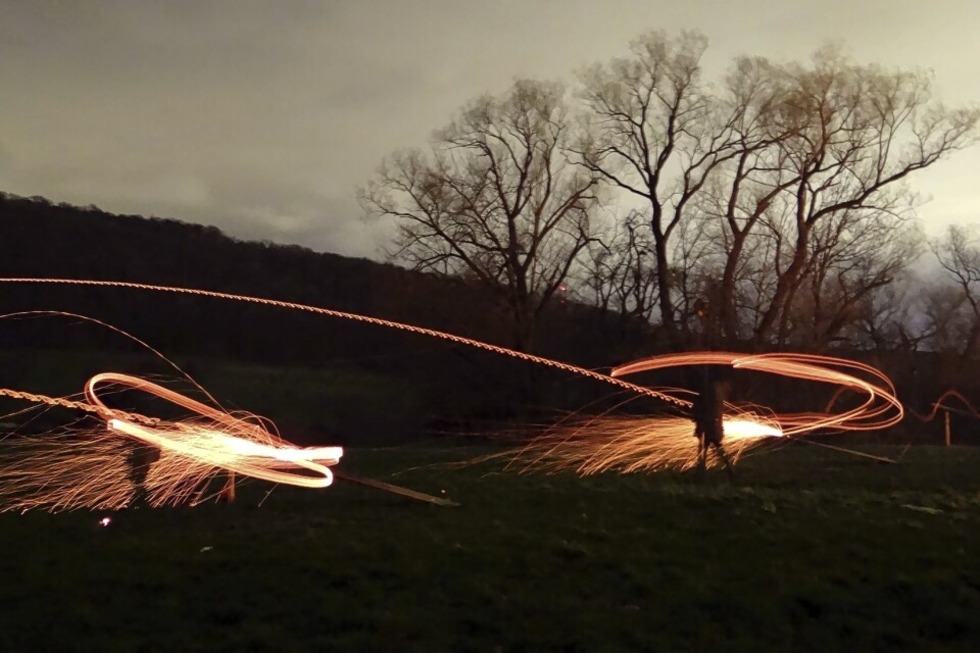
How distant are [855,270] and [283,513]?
3133 cm

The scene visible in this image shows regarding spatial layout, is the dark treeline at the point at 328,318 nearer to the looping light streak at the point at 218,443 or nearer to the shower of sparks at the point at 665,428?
the shower of sparks at the point at 665,428

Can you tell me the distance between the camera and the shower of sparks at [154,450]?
34.1ft

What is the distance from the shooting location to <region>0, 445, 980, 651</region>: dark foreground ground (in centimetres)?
671

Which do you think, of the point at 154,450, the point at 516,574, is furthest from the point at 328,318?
the point at 516,574

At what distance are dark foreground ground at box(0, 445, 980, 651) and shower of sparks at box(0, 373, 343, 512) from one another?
1.55ft

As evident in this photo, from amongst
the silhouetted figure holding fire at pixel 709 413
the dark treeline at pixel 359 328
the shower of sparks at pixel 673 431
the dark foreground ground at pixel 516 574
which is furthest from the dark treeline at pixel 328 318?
the dark foreground ground at pixel 516 574

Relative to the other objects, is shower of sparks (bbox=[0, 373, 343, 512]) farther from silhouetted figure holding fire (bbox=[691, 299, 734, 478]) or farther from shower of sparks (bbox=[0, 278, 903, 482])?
silhouetted figure holding fire (bbox=[691, 299, 734, 478])

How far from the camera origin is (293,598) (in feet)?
25.3

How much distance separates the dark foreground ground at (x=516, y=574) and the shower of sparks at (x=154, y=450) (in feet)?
1.55

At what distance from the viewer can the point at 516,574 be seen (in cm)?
820

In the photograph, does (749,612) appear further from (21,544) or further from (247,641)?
(21,544)

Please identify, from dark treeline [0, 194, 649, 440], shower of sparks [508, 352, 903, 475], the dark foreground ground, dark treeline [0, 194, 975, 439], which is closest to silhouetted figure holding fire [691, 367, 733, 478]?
shower of sparks [508, 352, 903, 475]

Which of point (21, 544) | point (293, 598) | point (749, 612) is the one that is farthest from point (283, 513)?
point (749, 612)

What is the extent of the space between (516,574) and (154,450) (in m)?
5.21
